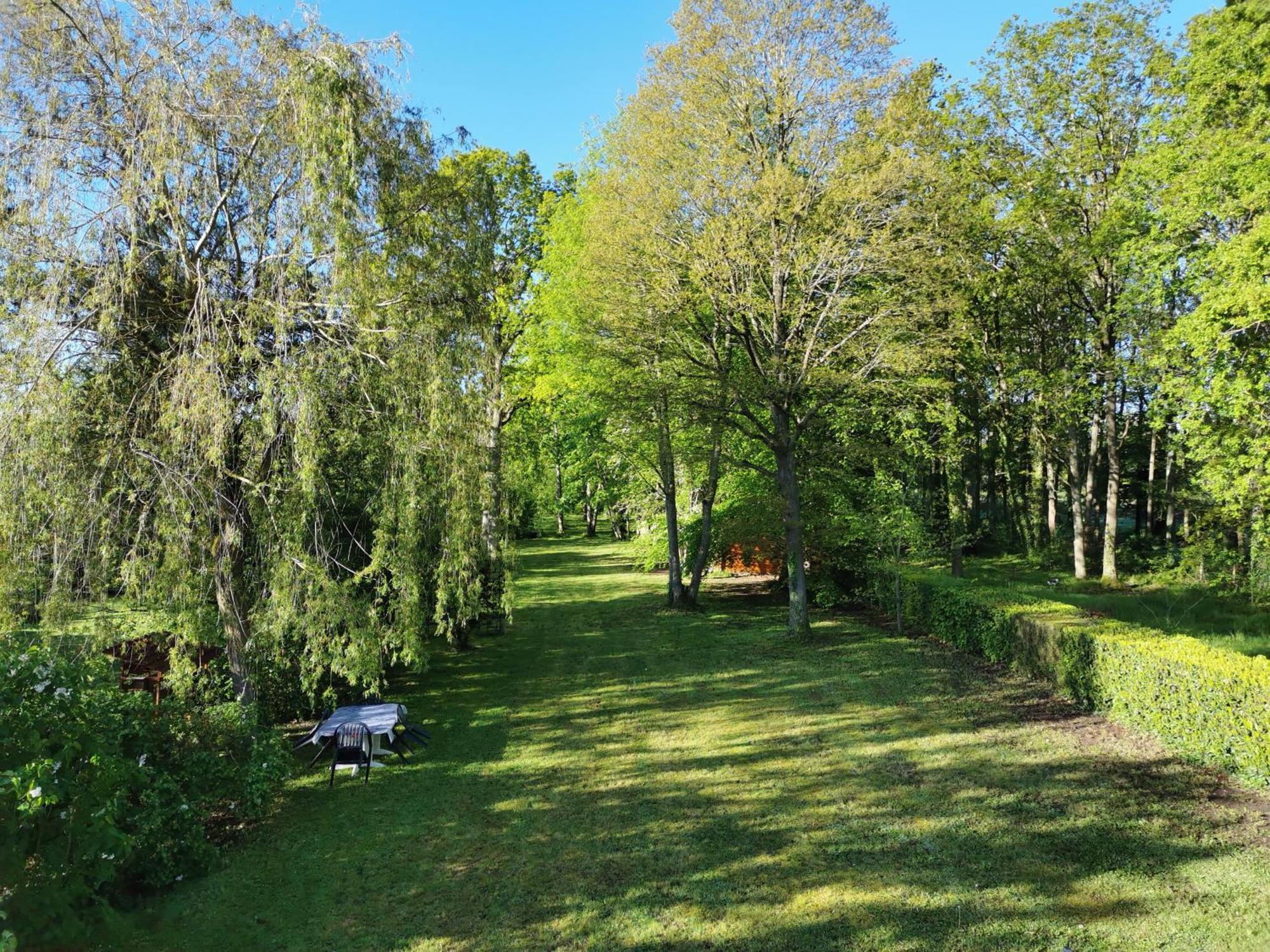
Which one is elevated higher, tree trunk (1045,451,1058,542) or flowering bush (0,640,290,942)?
tree trunk (1045,451,1058,542)

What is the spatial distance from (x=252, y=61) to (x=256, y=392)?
11.8ft

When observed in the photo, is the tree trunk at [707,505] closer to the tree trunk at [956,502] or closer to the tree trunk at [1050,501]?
the tree trunk at [956,502]

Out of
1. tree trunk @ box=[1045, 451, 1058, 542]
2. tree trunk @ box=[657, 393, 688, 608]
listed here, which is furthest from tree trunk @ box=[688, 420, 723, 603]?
tree trunk @ box=[1045, 451, 1058, 542]

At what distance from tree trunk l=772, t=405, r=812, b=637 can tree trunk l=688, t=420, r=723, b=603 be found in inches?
61.6

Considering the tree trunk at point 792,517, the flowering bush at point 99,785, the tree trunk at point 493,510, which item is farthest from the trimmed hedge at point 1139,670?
the flowering bush at point 99,785

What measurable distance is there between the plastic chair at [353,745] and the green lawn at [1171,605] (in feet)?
38.5

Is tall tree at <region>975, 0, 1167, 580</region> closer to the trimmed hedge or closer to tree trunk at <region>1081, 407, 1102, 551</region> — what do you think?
tree trunk at <region>1081, 407, 1102, 551</region>

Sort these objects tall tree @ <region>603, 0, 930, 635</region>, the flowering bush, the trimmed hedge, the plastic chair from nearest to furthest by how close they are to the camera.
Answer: the flowering bush < the trimmed hedge < the plastic chair < tall tree @ <region>603, 0, 930, 635</region>

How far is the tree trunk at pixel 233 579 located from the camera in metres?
7.83

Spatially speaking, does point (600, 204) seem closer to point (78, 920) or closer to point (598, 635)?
point (598, 635)

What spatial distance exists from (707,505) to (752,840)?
463 inches

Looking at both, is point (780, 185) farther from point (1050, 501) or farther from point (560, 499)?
point (560, 499)

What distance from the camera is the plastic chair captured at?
8.07 meters

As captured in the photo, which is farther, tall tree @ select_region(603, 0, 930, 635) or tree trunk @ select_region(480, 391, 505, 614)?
tall tree @ select_region(603, 0, 930, 635)
